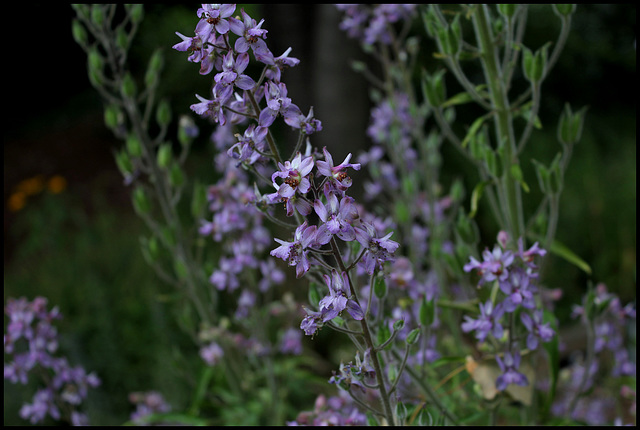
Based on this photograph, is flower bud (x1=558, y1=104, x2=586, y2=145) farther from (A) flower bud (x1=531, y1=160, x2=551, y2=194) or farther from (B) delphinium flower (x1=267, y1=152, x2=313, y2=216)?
(B) delphinium flower (x1=267, y1=152, x2=313, y2=216)

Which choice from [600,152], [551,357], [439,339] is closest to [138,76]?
[600,152]

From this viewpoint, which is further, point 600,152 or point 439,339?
point 600,152

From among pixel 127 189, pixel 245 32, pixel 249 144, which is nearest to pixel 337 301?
pixel 249 144

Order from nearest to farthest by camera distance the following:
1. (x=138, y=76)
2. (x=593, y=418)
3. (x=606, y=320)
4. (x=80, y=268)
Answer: (x=606, y=320), (x=593, y=418), (x=80, y=268), (x=138, y=76)

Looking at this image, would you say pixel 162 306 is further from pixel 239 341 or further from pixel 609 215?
pixel 609 215

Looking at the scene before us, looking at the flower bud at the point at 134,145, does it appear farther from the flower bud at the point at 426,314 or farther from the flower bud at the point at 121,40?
the flower bud at the point at 426,314

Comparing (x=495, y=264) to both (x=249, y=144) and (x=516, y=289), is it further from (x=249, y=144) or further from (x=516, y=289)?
(x=249, y=144)
